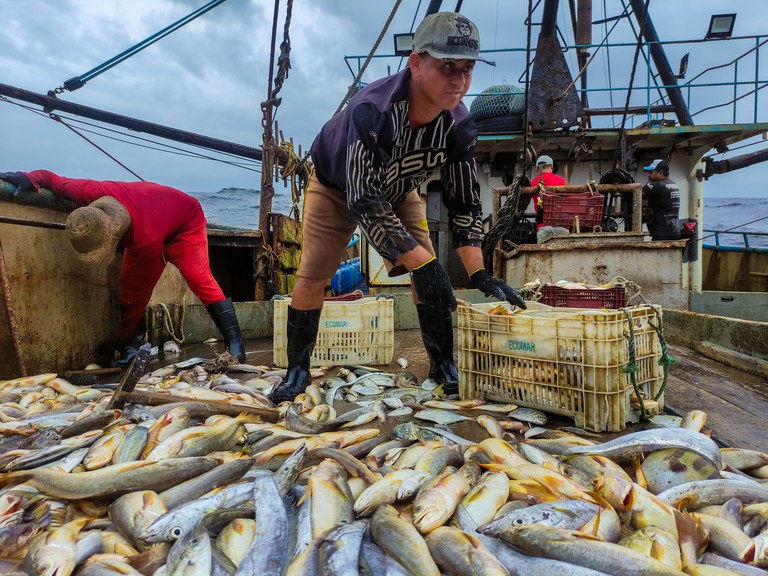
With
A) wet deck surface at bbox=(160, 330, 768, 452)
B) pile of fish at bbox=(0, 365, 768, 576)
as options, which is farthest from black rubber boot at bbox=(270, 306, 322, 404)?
wet deck surface at bbox=(160, 330, 768, 452)

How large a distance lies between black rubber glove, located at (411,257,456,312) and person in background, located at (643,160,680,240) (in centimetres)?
736

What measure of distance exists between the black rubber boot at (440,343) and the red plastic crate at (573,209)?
15.1 ft

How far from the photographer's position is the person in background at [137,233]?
4.04m

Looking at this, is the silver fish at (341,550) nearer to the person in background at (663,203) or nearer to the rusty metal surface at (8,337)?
the rusty metal surface at (8,337)

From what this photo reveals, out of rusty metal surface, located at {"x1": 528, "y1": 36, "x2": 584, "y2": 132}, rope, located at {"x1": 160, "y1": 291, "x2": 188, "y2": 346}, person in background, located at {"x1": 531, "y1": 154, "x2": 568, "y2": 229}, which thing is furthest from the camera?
rusty metal surface, located at {"x1": 528, "y1": 36, "x2": 584, "y2": 132}

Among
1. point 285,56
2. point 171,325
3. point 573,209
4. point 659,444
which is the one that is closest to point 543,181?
point 573,209

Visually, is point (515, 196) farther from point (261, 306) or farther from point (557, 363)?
point (557, 363)

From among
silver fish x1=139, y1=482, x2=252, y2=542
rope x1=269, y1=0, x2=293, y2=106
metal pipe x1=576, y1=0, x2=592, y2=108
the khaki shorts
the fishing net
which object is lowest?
silver fish x1=139, y1=482, x2=252, y2=542

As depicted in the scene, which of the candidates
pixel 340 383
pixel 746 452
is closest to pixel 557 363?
pixel 746 452

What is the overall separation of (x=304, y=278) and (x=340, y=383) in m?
0.87

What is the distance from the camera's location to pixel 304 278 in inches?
131

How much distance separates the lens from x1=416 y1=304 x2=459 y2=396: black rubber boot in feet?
11.0

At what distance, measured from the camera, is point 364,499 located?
1610 millimetres

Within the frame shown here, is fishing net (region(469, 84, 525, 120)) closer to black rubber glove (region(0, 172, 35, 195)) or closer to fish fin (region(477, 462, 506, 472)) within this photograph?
black rubber glove (region(0, 172, 35, 195))
